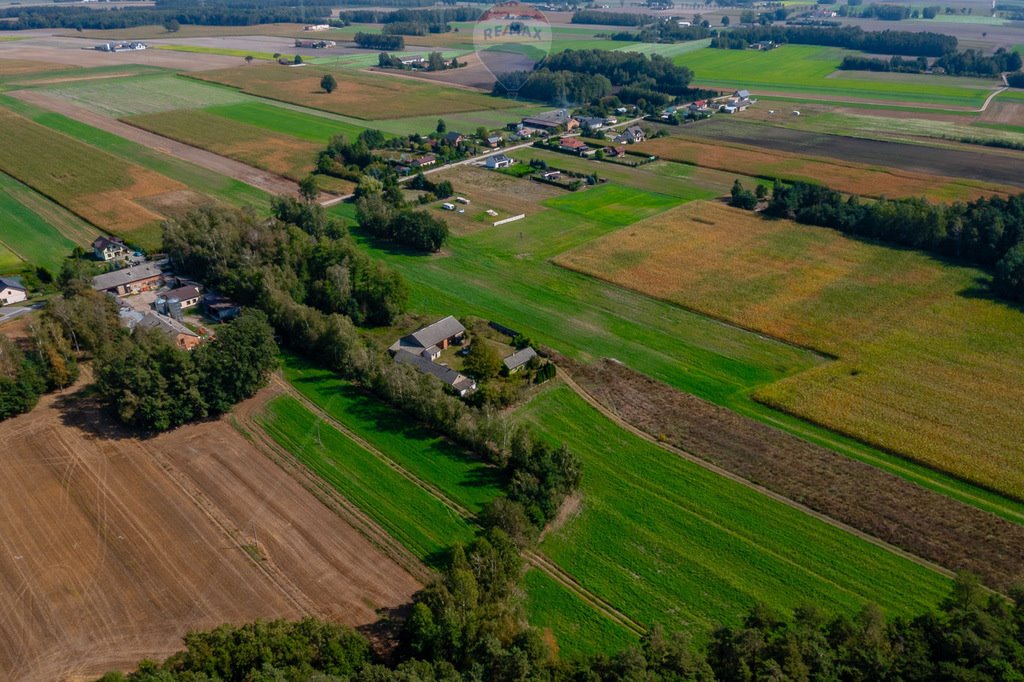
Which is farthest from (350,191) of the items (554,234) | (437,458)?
(437,458)

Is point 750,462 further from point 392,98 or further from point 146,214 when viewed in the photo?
point 392,98

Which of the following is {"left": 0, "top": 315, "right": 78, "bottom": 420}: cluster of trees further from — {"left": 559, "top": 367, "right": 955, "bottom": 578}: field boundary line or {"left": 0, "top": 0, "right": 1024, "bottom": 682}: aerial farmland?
{"left": 559, "top": 367, "right": 955, "bottom": 578}: field boundary line

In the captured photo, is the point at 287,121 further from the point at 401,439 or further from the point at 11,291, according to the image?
the point at 401,439

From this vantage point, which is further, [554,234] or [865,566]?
[554,234]

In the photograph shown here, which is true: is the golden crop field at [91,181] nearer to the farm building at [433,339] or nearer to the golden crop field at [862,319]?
the farm building at [433,339]

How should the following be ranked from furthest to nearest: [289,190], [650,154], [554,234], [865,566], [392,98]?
[392,98], [650,154], [289,190], [554,234], [865,566]

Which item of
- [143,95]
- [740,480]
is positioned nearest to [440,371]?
[740,480]
